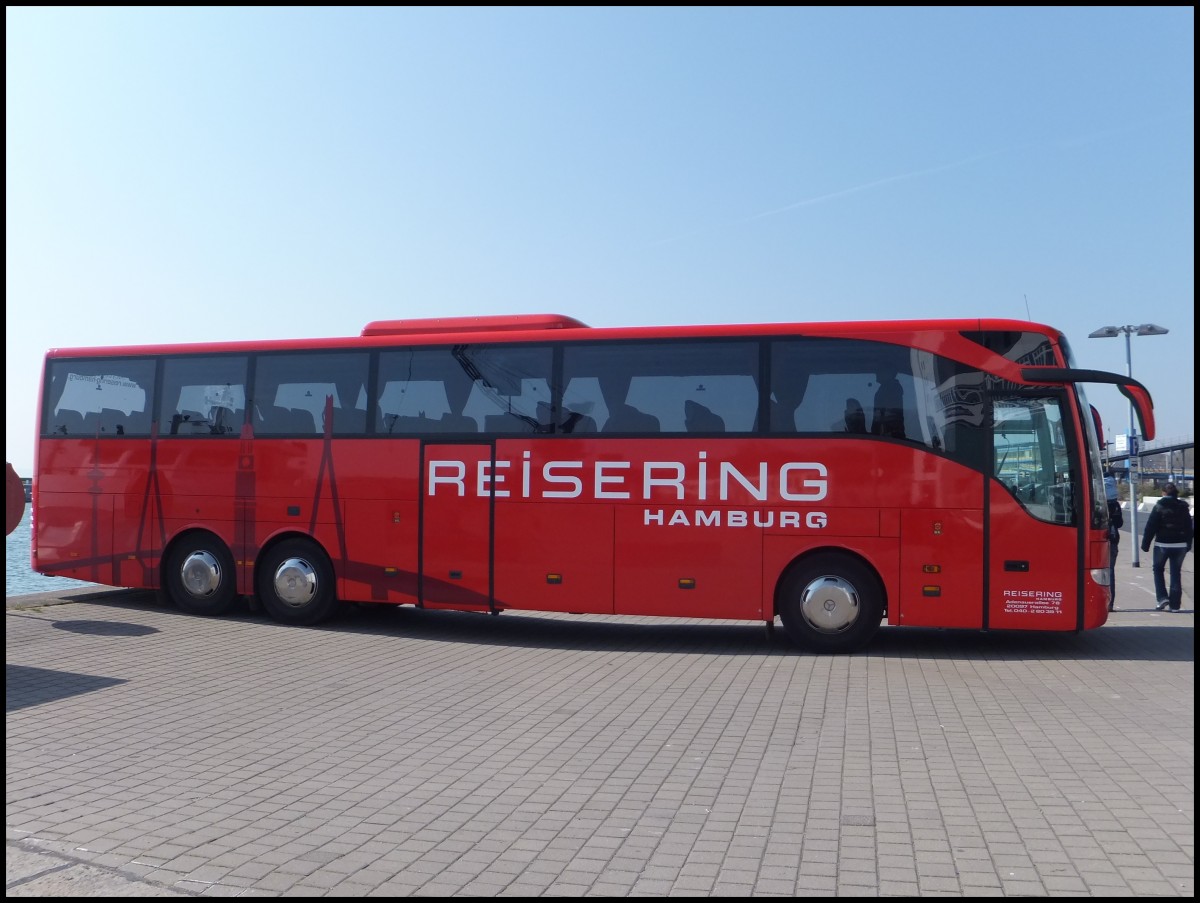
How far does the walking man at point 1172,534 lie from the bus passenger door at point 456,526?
30.1 feet

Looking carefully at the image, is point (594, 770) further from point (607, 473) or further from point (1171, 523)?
point (1171, 523)

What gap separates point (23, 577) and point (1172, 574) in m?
16.4

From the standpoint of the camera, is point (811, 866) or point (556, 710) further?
point (556, 710)

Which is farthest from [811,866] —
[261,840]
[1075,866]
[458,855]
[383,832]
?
[261,840]

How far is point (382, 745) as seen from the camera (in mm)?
7312

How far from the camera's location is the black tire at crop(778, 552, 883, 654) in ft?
37.3

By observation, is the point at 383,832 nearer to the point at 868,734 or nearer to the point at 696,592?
the point at 868,734

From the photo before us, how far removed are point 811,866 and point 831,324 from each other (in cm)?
754

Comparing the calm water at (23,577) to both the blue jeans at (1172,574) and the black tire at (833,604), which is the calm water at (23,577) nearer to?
the black tire at (833,604)

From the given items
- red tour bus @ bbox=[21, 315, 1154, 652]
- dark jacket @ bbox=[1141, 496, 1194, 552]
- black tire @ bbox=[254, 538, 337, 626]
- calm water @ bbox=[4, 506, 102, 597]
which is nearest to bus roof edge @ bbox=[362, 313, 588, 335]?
red tour bus @ bbox=[21, 315, 1154, 652]

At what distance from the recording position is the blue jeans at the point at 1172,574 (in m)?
15.3

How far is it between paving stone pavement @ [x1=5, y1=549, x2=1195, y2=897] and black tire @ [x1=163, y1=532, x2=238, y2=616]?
207cm

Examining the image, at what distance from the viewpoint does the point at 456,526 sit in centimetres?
1280

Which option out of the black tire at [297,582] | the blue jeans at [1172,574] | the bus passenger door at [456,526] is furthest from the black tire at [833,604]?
the blue jeans at [1172,574]
